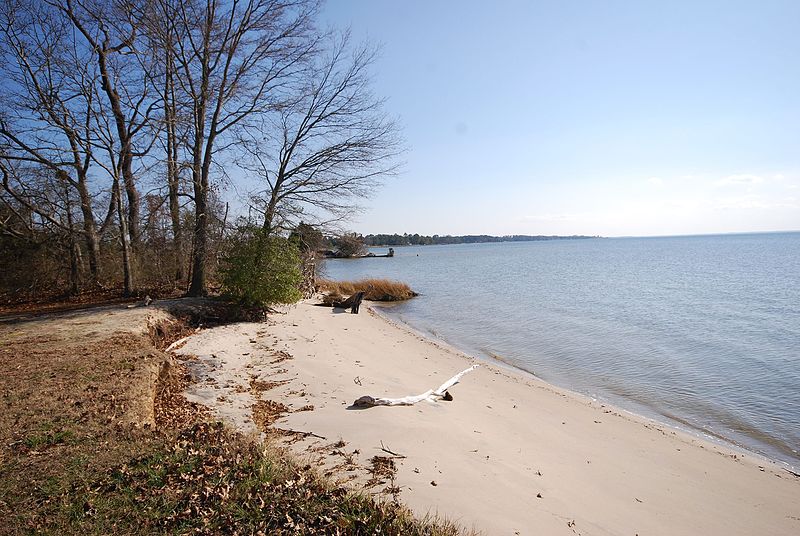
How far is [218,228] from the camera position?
52.1ft

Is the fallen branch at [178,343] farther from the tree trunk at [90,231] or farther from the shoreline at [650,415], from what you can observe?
the tree trunk at [90,231]

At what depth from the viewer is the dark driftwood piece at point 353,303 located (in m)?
19.4

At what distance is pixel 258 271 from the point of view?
46.5 feet

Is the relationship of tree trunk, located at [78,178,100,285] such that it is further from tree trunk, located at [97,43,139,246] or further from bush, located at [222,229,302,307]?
bush, located at [222,229,302,307]

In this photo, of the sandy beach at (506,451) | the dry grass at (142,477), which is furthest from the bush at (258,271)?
the dry grass at (142,477)

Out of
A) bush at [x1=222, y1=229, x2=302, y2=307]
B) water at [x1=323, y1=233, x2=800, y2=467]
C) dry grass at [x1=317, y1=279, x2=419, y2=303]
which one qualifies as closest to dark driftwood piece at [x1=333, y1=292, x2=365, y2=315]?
water at [x1=323, y1=233, x2=800, y2=467]

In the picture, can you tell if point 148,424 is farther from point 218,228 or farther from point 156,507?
point 218,228

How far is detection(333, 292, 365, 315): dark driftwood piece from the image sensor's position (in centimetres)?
1942

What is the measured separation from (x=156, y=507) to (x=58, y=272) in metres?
18.0

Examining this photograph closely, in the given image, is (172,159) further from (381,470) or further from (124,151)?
(381,470)

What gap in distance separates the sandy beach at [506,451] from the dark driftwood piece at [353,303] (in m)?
8.53

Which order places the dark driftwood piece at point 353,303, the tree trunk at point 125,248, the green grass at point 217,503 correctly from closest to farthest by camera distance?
1. the green grass at point 217,503
2. the tree trunk at point 125,248
3. the dark driftwood piece at point 353,303

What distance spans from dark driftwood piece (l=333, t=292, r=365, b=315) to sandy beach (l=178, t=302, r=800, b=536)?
853cm

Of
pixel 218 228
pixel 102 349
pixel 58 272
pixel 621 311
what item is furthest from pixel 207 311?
pixel 621 311
